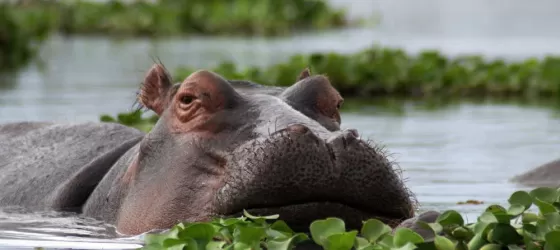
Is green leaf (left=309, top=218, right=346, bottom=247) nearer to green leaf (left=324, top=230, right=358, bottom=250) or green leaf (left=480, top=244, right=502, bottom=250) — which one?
green leaf (left=324, top=230, right=358, bottom=250)

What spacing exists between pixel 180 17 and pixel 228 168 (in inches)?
1041

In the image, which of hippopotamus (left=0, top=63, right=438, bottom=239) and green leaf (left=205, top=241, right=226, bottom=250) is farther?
hippopotamus (left=0, top=63, right=438, bottom=239)

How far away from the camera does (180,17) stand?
30.8 meters

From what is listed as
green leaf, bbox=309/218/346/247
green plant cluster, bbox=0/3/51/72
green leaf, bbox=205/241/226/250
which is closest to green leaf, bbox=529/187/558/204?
green leaf, bbox=309/218/346/247

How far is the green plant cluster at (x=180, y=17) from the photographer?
30484 mm

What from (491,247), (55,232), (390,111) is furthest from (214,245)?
(390,111)

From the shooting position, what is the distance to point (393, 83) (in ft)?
45.6

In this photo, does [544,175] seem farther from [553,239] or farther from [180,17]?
[180,17]

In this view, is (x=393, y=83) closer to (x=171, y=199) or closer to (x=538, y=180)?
(x=538, y=180)

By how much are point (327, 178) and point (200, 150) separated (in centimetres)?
58

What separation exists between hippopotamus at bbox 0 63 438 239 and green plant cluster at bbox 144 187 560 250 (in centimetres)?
32

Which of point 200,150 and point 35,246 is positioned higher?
point 200,150

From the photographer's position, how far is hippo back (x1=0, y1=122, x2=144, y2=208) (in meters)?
5.77

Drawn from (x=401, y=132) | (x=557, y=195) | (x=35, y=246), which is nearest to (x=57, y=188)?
(x=35, y=246)
